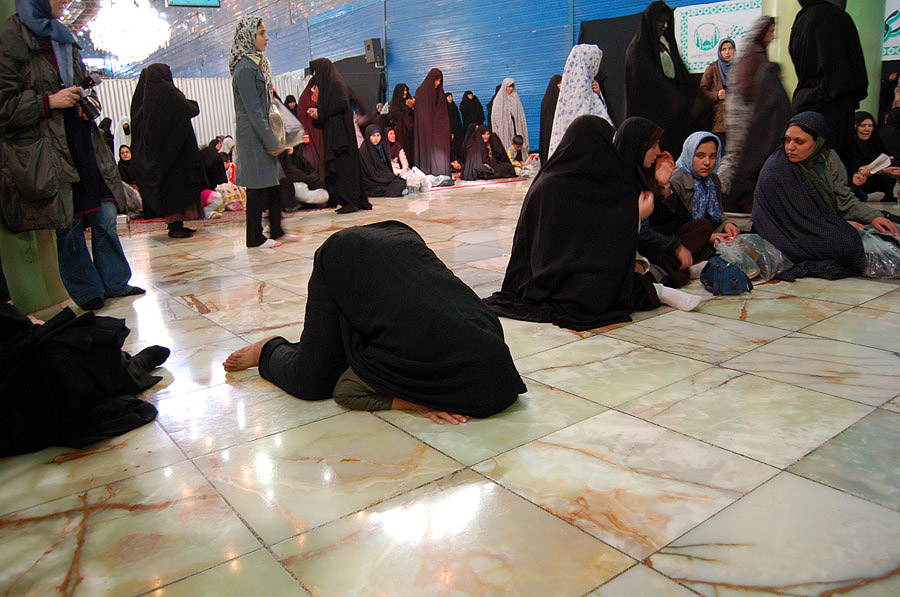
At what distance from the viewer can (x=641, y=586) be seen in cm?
137

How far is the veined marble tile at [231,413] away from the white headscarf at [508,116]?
920 cm

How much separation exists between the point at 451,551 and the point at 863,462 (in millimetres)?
1131

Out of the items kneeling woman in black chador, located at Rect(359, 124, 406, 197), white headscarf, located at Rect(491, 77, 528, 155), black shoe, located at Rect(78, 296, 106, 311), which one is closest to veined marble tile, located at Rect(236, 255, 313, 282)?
black shoe, located at Rect(78, 296, 106, 311)

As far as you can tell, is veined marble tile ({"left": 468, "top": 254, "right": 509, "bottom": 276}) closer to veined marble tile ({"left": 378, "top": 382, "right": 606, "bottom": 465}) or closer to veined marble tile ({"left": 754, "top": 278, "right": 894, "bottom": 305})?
veined marble tile ({"left": 754, "top": 278, "right": 894, "bottom": 305})

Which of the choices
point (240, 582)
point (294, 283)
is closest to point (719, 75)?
point (294, 283)

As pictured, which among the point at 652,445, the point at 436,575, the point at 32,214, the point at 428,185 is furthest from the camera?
the point at 428,185

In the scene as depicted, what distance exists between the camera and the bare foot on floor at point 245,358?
2.60 m

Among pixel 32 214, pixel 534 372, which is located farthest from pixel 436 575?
pixel 32 214

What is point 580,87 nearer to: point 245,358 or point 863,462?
point 245,358

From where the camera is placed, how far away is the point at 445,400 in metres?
2.13

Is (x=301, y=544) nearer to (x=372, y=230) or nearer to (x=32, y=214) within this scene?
(x=372, y=230)

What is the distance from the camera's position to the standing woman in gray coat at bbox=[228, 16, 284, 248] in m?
4.99

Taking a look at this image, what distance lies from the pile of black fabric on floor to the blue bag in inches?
108

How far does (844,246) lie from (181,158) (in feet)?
16.4
